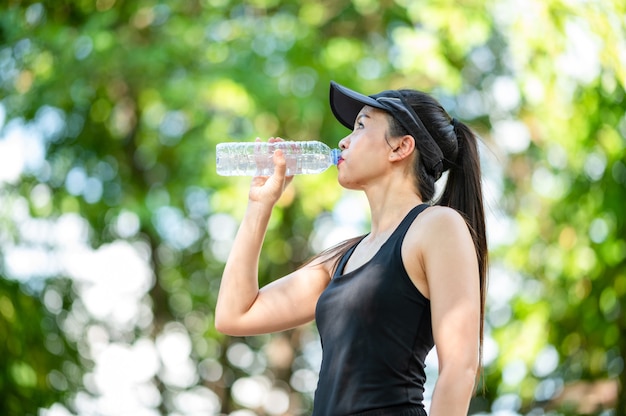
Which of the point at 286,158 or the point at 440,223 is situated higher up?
the point at 440,223

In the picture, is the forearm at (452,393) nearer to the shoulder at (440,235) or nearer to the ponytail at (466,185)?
the shoulder at (440,235)

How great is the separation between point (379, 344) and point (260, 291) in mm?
500

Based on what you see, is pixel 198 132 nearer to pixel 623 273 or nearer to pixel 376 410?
pixel 623 273

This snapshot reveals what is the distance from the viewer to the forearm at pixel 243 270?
240 centimetres

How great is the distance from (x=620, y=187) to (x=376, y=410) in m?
4.66

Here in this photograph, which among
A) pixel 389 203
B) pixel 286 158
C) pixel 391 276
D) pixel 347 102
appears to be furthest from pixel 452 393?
pixel 286 158

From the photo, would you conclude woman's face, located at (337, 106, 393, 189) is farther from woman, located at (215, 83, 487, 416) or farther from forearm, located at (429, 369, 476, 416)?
forearm, located at (429, 369, 476, 416)

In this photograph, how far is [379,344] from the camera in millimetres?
1996

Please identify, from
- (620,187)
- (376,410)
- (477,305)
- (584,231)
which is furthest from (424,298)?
(584,231)

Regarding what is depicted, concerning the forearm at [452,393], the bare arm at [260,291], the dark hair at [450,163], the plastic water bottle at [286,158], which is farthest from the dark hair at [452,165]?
the forearm at [452,393]

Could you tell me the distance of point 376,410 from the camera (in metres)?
1.97

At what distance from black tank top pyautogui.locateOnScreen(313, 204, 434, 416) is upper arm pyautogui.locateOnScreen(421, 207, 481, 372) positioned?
0.21 ft

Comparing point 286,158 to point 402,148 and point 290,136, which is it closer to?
point 402,148

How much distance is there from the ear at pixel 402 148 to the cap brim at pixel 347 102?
8 cm
